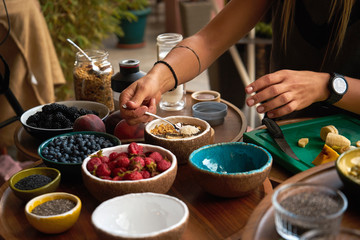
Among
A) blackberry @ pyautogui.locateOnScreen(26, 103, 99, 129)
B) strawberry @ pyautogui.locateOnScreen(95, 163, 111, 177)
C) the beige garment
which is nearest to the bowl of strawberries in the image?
strawberry @ pyautogui.locateOnScreen(95, 163, 111, 177)

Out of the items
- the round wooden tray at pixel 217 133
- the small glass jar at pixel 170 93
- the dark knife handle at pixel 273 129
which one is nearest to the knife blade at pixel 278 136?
the dark knife handle at pixel 273 129

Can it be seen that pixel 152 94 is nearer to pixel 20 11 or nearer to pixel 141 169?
pixel 141 169

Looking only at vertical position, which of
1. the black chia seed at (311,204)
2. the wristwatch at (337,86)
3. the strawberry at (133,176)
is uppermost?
the black chia seed at (311,204)

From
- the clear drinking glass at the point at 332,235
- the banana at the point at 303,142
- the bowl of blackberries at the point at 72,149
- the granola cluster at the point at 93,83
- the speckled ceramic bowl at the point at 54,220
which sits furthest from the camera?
the granola cluster at the point at 93,83

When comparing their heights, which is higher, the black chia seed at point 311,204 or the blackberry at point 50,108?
the black chia seed at point 311,204

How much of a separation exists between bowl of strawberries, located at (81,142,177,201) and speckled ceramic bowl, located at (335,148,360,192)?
354 mm

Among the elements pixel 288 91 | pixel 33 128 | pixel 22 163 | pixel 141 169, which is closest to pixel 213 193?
pixel 141 169

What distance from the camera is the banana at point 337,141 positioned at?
117 cm

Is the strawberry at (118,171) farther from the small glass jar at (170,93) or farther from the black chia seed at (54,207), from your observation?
the small glass jar at (170,93)

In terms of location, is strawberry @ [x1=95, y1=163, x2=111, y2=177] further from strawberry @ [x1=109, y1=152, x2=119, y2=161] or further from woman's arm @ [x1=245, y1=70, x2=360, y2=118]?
woman's arm @ [x1=245, y1=70, x2=360, y2=118]

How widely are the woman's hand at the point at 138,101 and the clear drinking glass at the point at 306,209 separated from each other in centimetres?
63

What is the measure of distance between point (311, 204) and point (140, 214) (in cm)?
34

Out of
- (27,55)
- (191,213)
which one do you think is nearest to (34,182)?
(191,213)

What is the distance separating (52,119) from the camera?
1.45m
